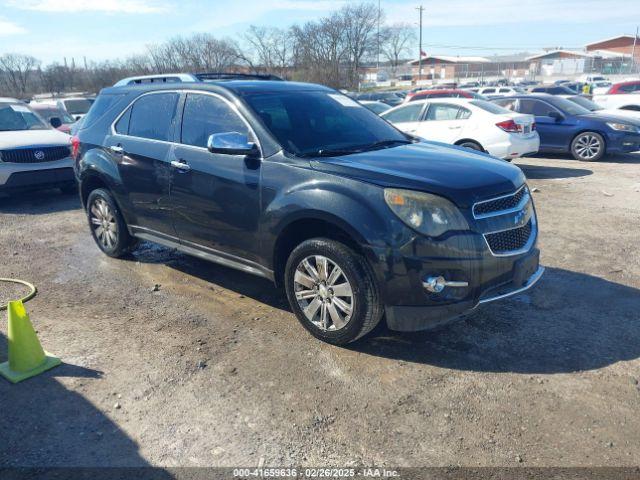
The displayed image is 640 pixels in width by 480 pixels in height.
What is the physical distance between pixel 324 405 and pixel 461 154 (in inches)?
90.7

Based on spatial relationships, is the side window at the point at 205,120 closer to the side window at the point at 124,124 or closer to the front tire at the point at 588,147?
the side window at the point at 124,124

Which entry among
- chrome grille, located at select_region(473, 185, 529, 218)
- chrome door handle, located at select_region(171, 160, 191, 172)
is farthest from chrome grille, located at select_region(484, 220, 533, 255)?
chrome door handle, located at select_region(171, 160, 191, 172)

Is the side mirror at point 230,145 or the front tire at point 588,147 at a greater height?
the side mirror at point 230,145

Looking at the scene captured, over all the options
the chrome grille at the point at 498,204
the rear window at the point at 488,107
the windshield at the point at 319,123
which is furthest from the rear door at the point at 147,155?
the rear window at the point at 488,107

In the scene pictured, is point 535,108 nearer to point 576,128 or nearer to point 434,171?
point 576,128

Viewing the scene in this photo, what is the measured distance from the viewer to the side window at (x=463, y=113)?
33.9 ft

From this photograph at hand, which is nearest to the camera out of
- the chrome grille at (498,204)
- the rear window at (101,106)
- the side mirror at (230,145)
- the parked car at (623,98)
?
the chrome grille at (498,204)

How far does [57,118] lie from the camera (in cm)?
1076

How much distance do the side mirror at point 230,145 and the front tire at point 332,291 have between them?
0.86 meters

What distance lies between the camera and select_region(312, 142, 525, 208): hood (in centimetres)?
346

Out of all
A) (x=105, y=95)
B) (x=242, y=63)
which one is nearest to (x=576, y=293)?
(x=105, y=95)

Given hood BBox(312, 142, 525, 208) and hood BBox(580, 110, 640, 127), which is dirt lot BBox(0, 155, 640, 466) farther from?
hood BBox(580, 110, 640, 127)

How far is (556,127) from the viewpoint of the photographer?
12266 mm

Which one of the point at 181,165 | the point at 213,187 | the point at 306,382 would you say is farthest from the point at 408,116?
the point at 306,382
